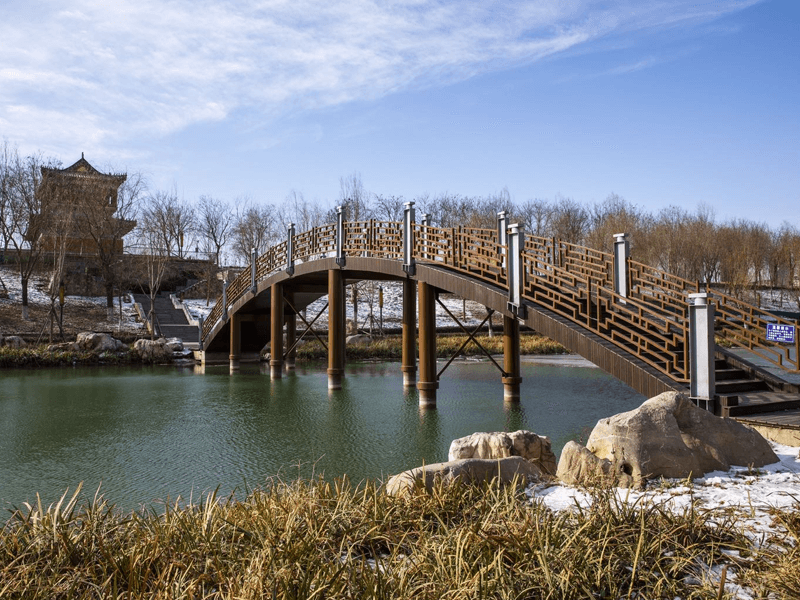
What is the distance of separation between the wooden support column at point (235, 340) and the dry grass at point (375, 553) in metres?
19.9

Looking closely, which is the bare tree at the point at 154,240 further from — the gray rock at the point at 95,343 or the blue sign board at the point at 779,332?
the blue sign board at the point at 779,332

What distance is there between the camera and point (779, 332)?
8188 mm

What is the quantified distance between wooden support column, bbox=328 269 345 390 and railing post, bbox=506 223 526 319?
693 cm

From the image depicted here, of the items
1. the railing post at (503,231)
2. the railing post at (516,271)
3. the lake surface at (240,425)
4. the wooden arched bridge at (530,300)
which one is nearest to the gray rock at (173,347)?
the wooden arched bridge at (530,300)

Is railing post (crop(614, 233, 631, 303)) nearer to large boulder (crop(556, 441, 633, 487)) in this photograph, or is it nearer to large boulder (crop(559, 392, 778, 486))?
large boulder (crop(559, 392, 778, 486))

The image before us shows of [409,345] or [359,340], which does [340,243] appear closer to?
[409,345]

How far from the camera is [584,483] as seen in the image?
5.36 metres

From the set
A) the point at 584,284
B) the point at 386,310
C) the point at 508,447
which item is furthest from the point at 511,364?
the point at 386,310

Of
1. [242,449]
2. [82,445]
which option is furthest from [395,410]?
[82,445]

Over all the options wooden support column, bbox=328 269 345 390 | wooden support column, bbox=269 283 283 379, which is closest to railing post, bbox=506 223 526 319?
wooden support column, bbox=328 269 345 390

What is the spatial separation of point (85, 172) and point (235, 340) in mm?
26698

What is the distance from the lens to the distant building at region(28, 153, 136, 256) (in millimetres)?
36500

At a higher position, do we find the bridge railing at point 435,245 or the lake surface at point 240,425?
the bridge railing at point 435,245

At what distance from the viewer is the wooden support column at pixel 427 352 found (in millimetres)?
14359
